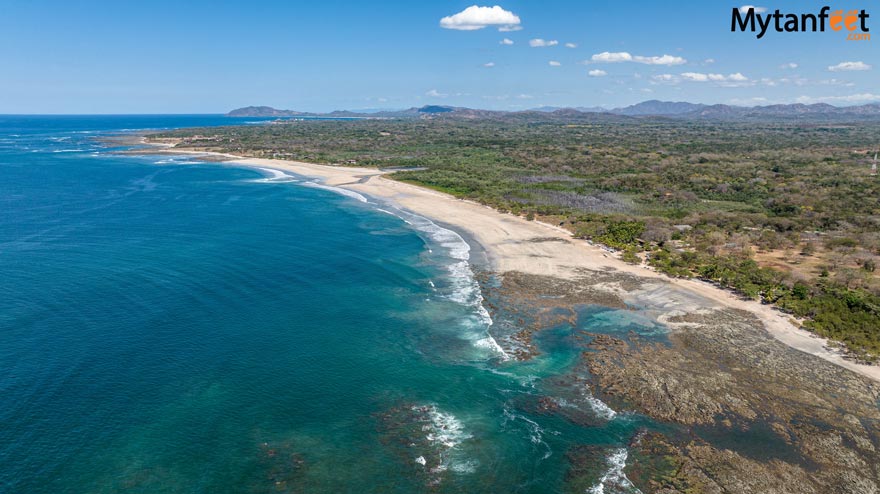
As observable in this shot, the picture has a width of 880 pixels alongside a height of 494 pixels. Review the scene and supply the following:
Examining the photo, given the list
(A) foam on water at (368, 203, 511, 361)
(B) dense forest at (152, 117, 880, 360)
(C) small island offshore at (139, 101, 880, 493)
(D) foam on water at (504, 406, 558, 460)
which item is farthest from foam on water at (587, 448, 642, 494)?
(B) dense forest at (152, 117, 880, 360)

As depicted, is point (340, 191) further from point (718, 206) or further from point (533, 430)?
point (533, 430)

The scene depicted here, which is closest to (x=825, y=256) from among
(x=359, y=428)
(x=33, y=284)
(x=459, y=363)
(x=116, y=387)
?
(x=459, y=363)

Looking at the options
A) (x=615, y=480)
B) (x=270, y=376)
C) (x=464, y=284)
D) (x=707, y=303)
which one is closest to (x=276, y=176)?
(x=464, y=284)

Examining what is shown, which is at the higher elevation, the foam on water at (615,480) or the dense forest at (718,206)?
the dense forest at (718,206)

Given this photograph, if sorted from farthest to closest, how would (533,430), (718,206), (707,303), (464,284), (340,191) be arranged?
(340,191) < (718,206) < (464,284) < (707,303) < (533,430)

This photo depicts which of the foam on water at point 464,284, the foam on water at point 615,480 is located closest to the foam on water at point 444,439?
the foam on water at point 615,480

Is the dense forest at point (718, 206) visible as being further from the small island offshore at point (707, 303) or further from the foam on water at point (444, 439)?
the foam on water at point (444, 439)
